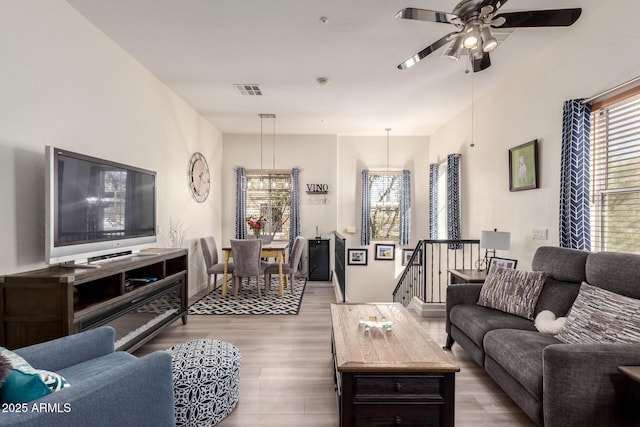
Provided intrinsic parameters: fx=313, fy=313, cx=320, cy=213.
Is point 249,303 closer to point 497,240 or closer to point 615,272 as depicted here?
point 497,240

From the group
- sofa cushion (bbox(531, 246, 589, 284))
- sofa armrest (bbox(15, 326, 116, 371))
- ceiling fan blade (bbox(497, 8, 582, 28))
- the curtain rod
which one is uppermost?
ceiling fan blade (bbox(497, 8, 582, 28))

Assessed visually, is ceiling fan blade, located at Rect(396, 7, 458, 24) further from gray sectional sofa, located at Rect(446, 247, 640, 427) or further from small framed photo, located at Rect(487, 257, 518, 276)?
small framed photo, located at Rect(487, 257, 518, 276)

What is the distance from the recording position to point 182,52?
336cm

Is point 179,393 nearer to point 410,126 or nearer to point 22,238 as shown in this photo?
point 22,238

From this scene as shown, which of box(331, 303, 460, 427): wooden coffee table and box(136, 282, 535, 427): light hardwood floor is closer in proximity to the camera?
box(331, 303, 460, 427): wooden coffee table

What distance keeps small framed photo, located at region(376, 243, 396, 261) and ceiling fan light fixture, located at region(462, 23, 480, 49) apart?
511 cm

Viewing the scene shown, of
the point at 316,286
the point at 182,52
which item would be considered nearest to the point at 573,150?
the point at 182,52

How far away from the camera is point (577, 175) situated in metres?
2.76

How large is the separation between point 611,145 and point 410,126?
3.88 meters

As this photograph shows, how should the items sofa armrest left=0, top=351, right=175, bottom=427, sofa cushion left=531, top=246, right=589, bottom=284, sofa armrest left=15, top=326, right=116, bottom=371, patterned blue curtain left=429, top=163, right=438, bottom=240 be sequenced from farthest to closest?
patterned blue curtain left=429, top=163, right=438, bottom=240
sofa cushion left=531, top=246, right=589, bottom=284
sofa armrest left=15, top=326, right=116, bottom=371
sofa armrest left=0, top=351, right=175, bottom=427

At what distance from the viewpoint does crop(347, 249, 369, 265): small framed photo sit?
6992mm

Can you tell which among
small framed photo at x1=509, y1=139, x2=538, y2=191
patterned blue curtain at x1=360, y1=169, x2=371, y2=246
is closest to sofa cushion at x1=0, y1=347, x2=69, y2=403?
small framed photo at x1=509, y1=139, x2=538, y2=191

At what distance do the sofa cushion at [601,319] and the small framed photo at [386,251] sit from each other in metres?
4.72

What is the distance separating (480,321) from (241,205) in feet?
17.0
